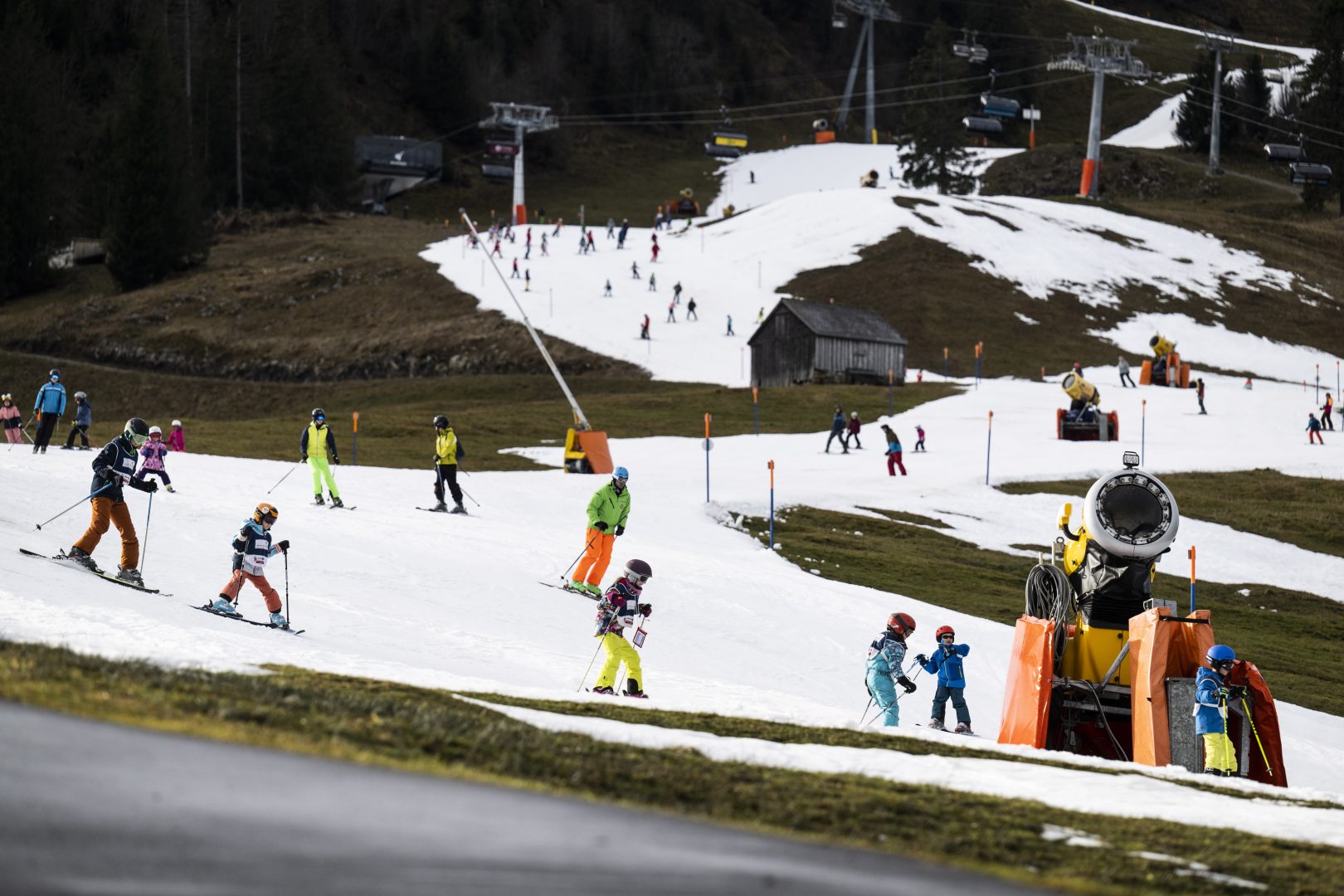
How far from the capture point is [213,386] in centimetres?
7938

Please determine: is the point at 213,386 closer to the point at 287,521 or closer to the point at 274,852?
the point at 287,521

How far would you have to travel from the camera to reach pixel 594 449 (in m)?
39.4

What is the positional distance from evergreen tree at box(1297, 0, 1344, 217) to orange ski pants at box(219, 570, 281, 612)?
131360 mm

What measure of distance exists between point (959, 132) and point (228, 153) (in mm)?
69297

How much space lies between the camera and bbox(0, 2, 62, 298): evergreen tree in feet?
329

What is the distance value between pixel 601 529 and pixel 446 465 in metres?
7.79

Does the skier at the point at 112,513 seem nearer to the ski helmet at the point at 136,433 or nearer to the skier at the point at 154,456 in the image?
the ski helmet at the point at 136,433

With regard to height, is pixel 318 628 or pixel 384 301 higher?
pixel 384 301

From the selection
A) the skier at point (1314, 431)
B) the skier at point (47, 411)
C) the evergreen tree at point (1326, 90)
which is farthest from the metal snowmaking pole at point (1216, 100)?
the skier at point (47, 411)

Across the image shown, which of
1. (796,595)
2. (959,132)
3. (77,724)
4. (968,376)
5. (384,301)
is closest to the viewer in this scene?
(77,724)

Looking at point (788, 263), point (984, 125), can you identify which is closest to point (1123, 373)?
point (788, 263)

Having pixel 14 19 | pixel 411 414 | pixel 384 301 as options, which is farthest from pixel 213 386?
pixel 14 19

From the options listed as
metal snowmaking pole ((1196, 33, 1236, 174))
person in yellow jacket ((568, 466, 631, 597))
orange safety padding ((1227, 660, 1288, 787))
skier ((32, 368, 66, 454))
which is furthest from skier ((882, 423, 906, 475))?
metal snowmaking pole ((1196, 33, 1236, 174))

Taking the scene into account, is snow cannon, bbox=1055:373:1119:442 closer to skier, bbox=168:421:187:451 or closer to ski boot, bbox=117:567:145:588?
skier, bbox=168:421:187:451
